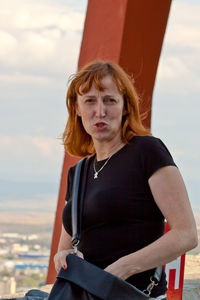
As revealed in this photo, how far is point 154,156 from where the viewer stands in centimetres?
190

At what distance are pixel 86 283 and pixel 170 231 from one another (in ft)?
1.02

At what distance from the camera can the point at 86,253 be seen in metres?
2.01

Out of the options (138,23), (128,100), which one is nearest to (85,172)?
(128,100)

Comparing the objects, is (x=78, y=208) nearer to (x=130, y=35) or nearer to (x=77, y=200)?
(x=77, y=200)

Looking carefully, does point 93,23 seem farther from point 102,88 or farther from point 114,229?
point 114,229

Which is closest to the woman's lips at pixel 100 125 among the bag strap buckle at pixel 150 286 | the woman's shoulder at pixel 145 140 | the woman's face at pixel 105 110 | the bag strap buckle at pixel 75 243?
the woman's face at pixel 105 110

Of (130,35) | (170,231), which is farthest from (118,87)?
(130,35)

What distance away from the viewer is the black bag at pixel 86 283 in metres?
1.85

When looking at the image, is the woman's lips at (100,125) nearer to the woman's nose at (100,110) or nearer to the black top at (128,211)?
the woman's nose at (100,110)

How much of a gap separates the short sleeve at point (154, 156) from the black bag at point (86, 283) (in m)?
0.28

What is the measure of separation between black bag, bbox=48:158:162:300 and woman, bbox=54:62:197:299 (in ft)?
0.08

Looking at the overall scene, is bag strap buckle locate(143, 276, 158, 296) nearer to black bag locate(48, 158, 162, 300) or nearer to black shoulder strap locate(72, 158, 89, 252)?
black bag locate(48, 158, 162, 300)

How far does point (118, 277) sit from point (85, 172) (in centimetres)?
46

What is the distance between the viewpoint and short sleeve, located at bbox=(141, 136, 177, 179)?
6.15 feet
